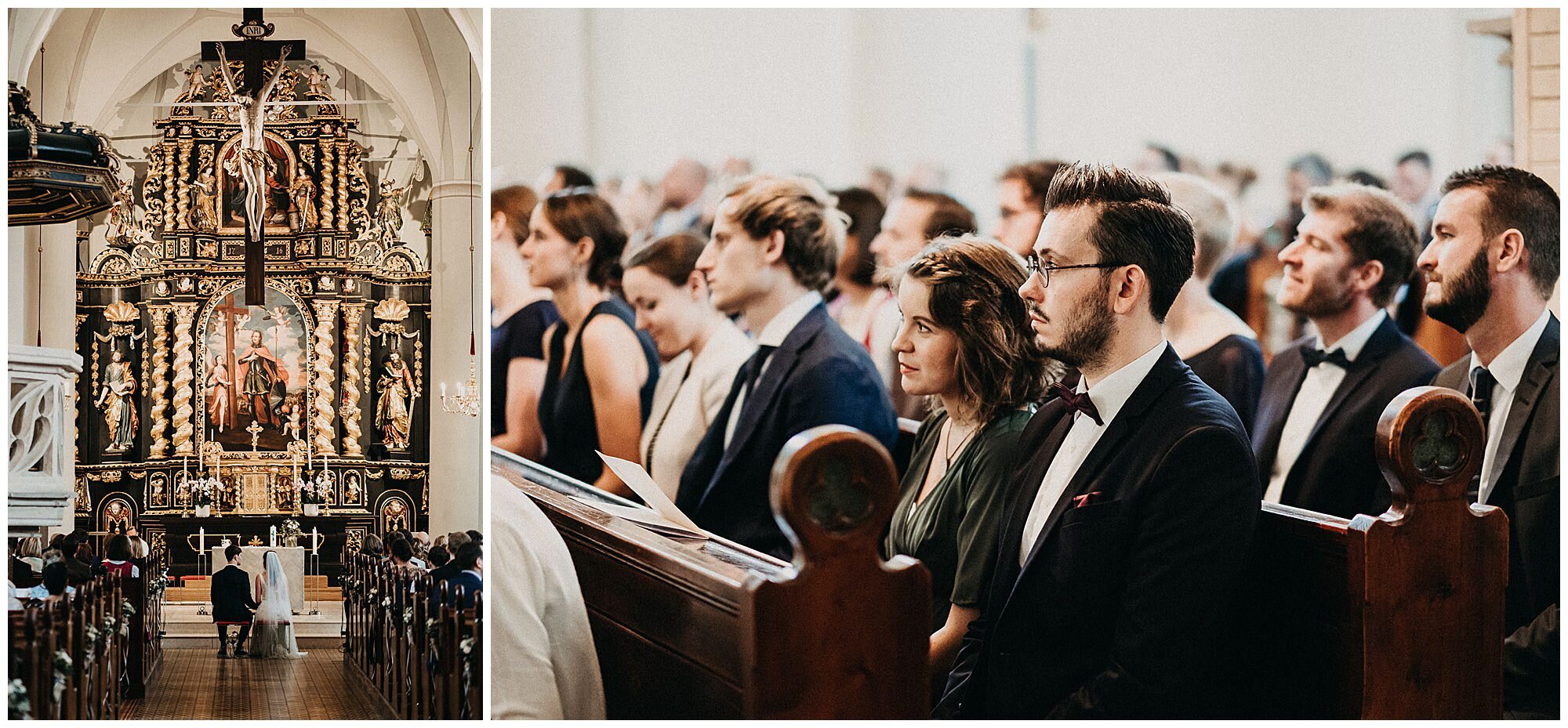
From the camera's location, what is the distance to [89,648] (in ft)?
17.8

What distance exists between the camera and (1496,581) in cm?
380

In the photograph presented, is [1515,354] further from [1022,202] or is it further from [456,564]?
[456,564]

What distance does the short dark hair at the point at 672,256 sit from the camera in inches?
187

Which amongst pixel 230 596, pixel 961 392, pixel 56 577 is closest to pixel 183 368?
pixel 230 596

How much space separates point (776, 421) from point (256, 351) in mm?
11595

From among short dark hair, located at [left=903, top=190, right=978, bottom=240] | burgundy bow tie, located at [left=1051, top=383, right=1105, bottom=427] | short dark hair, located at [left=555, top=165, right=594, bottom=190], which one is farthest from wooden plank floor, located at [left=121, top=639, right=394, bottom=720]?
burgundy bow tie, located at [left=1051, top=383, right=1105, bottom=427]

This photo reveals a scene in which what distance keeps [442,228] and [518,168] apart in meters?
7.79

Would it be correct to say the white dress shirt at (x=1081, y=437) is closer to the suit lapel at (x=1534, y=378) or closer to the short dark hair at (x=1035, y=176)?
the short dark hair at (x=1035, y=176)

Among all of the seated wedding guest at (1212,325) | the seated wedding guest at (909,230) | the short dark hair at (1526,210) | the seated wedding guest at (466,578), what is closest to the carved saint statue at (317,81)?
the seated wedding guest at (466,578)

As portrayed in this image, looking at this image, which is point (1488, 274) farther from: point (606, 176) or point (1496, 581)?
point (606, 176)

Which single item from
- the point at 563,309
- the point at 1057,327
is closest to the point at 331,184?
the point at 563,309

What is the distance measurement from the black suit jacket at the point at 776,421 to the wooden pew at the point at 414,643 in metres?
0.92

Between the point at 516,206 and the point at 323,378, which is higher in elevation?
the point at 516,206

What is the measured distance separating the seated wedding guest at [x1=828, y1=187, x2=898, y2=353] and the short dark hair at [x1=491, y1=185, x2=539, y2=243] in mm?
1042
